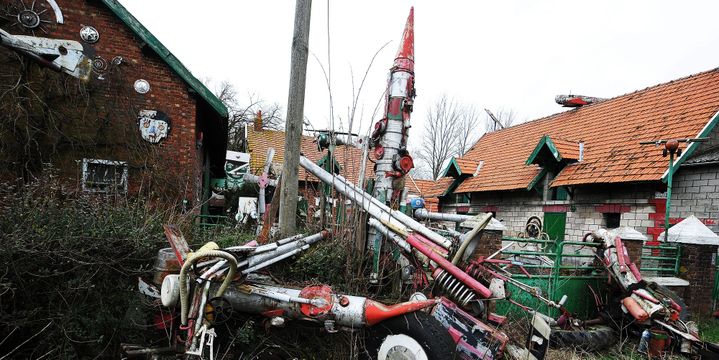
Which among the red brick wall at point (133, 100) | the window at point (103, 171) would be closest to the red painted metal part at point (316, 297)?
the red brick wall at point (133, 100)

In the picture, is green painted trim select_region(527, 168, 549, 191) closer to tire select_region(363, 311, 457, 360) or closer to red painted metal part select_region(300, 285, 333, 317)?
tire select_region(363, 311, 457, 360)

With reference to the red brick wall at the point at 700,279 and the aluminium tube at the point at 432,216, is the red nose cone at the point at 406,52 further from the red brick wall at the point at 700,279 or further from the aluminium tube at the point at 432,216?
the red brick wall at the point at 700,279

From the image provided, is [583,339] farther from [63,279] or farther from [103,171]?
[103,171]

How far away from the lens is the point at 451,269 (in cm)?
367

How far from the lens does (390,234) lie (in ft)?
13.7

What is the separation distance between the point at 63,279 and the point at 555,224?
39.6 feet

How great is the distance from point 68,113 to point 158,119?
5.25 feet

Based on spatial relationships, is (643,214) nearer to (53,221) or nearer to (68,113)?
(53,221)

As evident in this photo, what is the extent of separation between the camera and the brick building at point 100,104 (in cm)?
739

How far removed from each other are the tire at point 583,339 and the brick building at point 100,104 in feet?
20.5

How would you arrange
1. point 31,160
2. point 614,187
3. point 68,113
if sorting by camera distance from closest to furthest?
point 31,160, point 68,113, point 614,187

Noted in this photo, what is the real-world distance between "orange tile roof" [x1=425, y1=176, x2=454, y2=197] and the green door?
5.38 m

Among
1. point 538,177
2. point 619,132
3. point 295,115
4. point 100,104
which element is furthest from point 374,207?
point 619,132

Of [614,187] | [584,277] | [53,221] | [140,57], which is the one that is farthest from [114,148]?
[614,187]
